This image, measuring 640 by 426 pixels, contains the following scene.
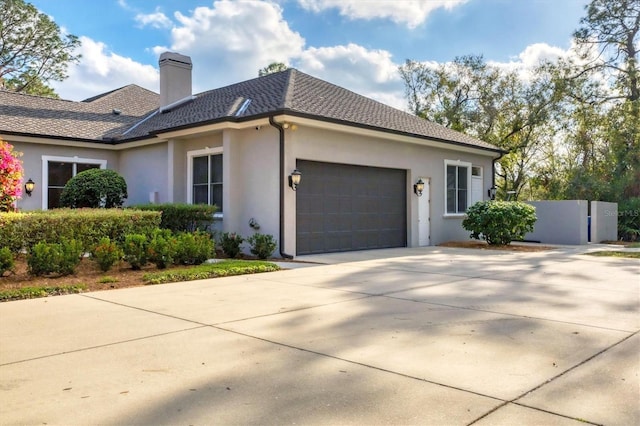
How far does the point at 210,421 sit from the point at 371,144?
11.5 m

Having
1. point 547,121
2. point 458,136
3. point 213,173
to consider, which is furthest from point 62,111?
point 547,121

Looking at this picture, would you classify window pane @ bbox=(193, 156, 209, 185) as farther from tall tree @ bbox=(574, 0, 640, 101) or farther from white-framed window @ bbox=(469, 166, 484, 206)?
tall tree @ bbox=(574, 0, 640, 101)

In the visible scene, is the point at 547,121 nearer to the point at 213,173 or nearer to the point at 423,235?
the point at 423,235

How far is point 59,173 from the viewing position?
580 inches

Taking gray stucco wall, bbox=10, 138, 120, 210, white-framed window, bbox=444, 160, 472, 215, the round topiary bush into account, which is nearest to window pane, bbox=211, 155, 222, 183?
the round topiary bush

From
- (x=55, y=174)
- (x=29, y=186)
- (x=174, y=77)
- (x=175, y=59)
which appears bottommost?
(x=29, y=186)

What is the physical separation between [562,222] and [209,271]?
43.9 ft

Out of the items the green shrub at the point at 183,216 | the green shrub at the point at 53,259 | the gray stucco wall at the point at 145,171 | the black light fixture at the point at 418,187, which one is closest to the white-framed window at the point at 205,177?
the gray stucco wall at the point at 145,171

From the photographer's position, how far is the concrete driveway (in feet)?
9.77

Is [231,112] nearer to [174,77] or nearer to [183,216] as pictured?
[183,216]

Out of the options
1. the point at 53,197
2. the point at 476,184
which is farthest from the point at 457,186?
the point at 53,197

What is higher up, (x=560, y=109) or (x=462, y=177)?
(x=560, y=109)

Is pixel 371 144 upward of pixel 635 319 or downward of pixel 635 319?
upward

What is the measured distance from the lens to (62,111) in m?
16.8
